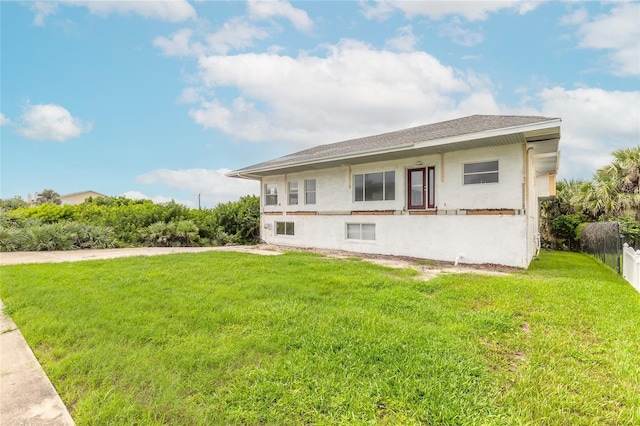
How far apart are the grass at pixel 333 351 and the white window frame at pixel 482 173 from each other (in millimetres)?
3914

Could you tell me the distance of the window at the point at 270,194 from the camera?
561 inches

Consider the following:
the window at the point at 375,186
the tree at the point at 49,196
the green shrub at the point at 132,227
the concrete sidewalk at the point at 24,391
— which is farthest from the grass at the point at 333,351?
the tree at the point at 49,196

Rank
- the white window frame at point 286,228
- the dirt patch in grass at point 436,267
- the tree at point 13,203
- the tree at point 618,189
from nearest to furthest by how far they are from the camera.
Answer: the dirt patch in grass at point 436,267, the white window frame at point 286,228, the tree at point 618,189, the tree at point 13,203

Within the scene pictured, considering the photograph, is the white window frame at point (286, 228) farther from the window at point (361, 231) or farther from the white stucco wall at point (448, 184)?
the window at point (361, 231)

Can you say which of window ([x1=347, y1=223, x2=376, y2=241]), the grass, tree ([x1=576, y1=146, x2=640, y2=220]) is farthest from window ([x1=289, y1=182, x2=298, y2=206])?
tree ([x1=576, y1=146, x2=640, y2=220])

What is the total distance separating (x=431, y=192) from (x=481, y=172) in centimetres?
153

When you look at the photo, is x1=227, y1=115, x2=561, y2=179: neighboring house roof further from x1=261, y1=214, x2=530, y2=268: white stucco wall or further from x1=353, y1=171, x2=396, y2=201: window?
x1=261, y1=214, x2=530, y2=268: white stucco wall

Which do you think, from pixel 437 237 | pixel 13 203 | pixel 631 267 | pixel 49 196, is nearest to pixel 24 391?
pixel 437 237

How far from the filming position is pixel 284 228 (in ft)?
45.7

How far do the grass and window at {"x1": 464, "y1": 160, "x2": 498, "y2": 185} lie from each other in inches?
155

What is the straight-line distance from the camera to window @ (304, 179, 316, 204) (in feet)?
42.1

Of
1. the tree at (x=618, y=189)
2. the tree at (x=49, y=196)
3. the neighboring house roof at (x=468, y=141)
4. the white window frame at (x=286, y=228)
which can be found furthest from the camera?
the tree at (x=49, y=196)

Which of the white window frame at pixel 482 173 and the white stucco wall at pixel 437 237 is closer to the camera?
the white stucco wall at pixel 437 237

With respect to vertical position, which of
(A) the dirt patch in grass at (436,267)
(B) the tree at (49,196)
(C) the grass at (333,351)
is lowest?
(A) the dirt patch in grass at (436,267)
